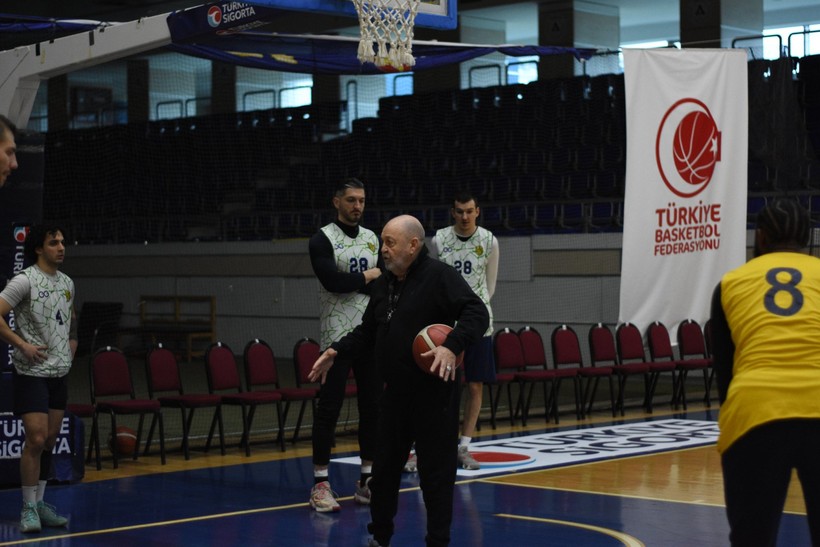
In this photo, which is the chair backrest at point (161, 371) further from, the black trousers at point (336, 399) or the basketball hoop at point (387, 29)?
the basketball hoop at point (387, 29)

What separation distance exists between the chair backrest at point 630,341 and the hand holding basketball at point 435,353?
7.45 m

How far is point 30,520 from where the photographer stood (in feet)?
21.5

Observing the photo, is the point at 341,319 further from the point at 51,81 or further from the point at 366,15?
the point at 51,81

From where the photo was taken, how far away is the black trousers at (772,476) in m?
3.35

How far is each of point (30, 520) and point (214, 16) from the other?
3.34m

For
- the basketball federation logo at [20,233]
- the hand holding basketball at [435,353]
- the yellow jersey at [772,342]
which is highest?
the basketball federation logo at [20,233]

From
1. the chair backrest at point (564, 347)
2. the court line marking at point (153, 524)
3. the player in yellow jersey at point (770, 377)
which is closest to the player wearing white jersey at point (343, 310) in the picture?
the court line marking at point (153, 524)

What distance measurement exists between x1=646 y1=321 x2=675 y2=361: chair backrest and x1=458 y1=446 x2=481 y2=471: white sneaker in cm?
450

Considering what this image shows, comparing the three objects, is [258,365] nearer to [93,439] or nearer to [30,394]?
[93,439]

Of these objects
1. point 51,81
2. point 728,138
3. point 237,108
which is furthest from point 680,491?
point 51,81

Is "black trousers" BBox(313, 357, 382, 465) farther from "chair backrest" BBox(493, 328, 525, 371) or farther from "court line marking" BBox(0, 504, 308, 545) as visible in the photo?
"chair backrest" BBox(493, 328, 525, 371)

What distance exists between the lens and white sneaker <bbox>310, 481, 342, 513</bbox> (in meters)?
7.03

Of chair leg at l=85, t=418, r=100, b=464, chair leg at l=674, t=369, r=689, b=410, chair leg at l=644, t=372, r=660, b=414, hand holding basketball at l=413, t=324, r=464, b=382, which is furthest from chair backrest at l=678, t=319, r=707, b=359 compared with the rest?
hand holding basketball at l=413, t=324, r=464, b=382

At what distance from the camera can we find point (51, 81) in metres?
24.9
